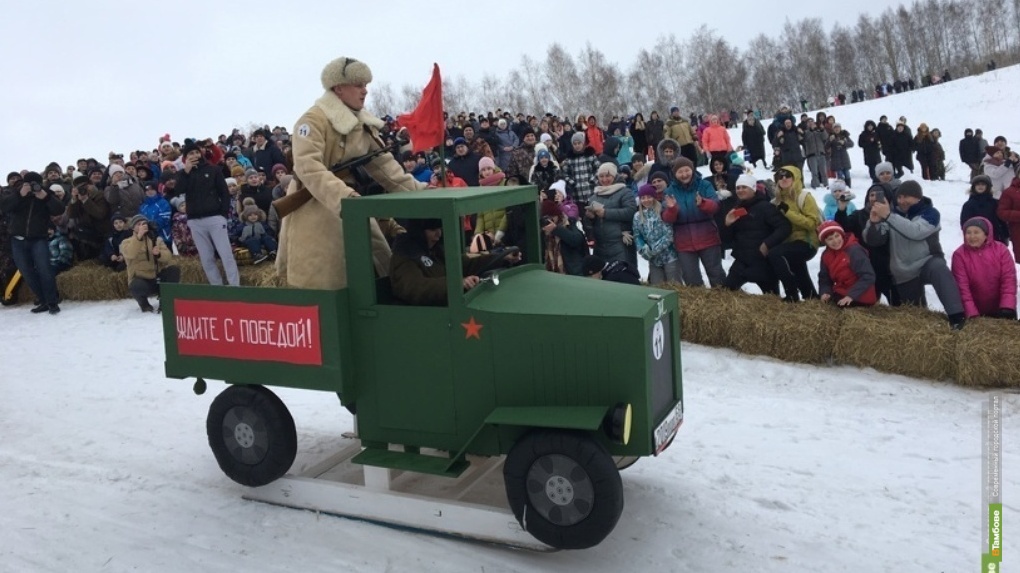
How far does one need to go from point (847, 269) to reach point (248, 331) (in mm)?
5845

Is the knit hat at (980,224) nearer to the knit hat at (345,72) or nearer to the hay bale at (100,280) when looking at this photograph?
the knit hat at (345,72)

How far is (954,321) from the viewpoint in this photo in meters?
7.91

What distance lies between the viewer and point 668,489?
5793mm

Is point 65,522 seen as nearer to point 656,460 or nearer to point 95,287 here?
point 656,460

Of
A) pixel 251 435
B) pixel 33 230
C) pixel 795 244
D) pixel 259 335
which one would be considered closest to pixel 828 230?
pixel 795 244

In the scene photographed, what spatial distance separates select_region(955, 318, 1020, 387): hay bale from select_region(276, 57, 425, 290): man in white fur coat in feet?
16.7

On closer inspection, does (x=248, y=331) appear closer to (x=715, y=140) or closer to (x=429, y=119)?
(x=429, y=119)

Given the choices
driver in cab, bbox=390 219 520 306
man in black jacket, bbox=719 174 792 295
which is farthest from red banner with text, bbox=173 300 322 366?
man in black jacket, bbox=719 174 792 295

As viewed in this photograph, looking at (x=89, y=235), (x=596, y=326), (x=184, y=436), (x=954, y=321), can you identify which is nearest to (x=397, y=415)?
(x=596, y=326)

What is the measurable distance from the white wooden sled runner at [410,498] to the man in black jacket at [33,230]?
836 centimetres

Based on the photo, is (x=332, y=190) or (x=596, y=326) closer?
(x=596, y=326)

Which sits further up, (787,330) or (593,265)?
(593,265)

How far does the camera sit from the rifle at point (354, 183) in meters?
5.77

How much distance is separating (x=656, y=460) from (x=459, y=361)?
6.56ft
